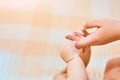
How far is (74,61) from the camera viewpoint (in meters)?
0.72

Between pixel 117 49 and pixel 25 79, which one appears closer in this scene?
pixel 25 79

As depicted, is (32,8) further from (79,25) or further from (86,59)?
(86,59)

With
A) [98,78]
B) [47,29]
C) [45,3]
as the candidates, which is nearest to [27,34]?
[47,29]

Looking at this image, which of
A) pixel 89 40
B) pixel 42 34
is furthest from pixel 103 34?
pixel 42 34

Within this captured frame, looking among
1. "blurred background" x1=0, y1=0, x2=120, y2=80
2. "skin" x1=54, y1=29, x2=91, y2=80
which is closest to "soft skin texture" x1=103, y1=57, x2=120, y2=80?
"skin" x1=54, y1=29, x2=91, y2=80

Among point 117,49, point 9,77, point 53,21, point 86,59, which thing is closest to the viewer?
Answer: point 86,59

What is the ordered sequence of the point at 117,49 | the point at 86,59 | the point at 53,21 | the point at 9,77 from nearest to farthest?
the point at 86,59 < the point at 9,77 < the point at 117,49 < the point at 53,21

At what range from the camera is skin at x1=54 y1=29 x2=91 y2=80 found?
0.70m

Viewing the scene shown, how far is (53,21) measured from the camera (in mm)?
1138

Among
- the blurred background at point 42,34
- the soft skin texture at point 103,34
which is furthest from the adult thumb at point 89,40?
the blurred background at point 42,34

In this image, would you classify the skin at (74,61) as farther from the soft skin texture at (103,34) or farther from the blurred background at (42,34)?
the blurred background at (42,34)

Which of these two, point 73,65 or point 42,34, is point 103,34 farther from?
point 42,34

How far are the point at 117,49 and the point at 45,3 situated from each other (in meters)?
Result: 0.43

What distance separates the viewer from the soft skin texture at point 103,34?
2.23ft
